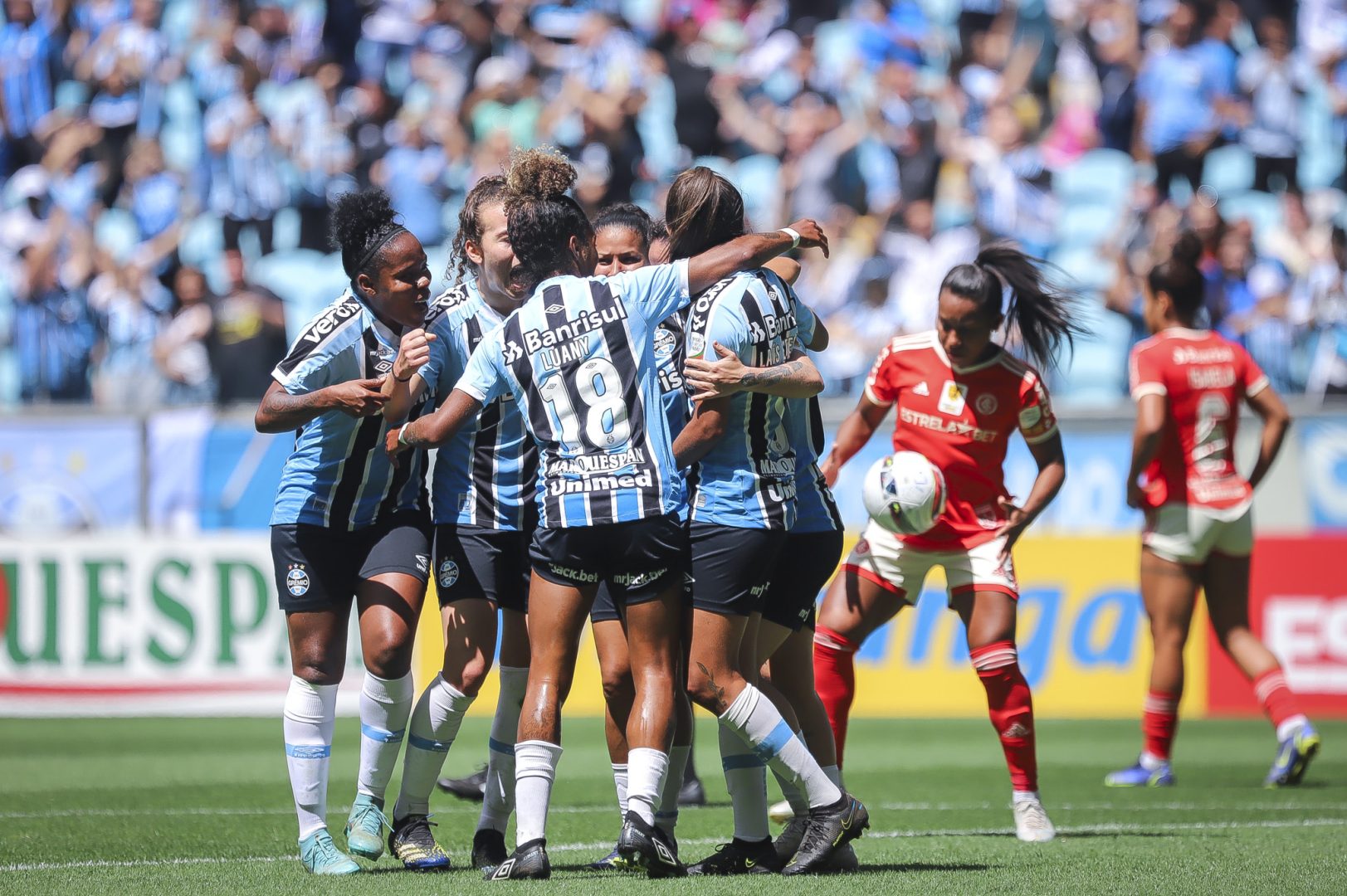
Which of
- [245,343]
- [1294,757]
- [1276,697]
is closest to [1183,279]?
[1276,697]

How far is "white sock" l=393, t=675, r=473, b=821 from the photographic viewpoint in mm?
5953

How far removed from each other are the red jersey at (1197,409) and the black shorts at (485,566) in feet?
12.7

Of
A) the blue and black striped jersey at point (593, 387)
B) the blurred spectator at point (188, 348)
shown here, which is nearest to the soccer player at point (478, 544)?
the blue and black striped jersey at point (593, 387)

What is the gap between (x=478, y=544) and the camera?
595cm

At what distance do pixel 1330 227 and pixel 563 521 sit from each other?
500 inches

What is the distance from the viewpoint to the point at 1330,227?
15758 mm

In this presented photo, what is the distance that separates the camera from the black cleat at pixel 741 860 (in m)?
5.51

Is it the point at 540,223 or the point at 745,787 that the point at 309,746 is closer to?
the point at 745,787

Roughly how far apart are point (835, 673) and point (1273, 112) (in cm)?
1208

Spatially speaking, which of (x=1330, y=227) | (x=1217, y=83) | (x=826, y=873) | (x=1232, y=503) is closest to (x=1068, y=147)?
(x=1217, y=83)

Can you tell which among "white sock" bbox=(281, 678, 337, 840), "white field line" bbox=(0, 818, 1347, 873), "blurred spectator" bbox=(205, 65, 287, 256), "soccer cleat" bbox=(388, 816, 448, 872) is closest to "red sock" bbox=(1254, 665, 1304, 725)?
"white field line" bbox=(0, 818, 1347, 873)

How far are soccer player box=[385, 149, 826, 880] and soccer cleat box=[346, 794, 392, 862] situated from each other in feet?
2.75

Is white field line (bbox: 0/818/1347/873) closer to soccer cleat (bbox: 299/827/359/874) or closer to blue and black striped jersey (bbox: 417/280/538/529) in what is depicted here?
soccer cleat (bbox: 299/827/359/874)

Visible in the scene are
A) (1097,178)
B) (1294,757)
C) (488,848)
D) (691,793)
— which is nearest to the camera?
Answer: (488,848)
